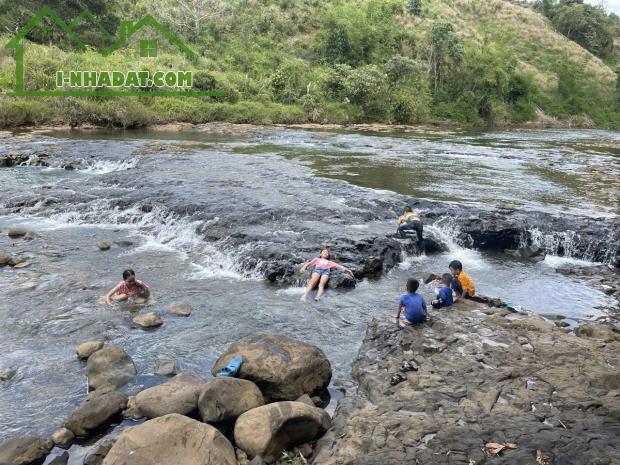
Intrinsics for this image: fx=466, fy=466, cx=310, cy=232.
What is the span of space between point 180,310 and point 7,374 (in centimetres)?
334

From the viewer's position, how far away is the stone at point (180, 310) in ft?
33.1

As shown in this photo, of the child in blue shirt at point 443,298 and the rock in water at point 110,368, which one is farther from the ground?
the child in blue shirt at point 443,298

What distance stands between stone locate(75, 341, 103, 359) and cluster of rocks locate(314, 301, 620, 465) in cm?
462

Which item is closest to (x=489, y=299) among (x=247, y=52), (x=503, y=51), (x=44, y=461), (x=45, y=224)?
(x=44, y=461)

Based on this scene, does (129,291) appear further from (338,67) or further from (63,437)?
(338,67)

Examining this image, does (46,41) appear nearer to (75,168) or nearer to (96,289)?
(75,168)

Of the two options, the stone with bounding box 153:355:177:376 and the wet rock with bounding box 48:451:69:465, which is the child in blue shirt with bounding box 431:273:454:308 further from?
the wet rock with bounding box 48:451:69:465

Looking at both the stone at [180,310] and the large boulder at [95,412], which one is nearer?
the large boulder at [95,412]

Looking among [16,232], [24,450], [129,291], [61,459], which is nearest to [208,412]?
[61,459]

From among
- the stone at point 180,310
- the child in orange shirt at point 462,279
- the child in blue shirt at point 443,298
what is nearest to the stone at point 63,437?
the stone at point 180,310

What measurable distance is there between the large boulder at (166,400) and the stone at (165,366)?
0.87m

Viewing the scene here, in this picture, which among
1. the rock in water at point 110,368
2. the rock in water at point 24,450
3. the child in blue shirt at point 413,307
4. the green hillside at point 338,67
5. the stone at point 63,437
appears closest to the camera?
the rock in water at point 24,450

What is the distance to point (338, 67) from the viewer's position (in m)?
55.1

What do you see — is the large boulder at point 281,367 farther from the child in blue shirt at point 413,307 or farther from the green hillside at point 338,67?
the green hillside at point 338,67
